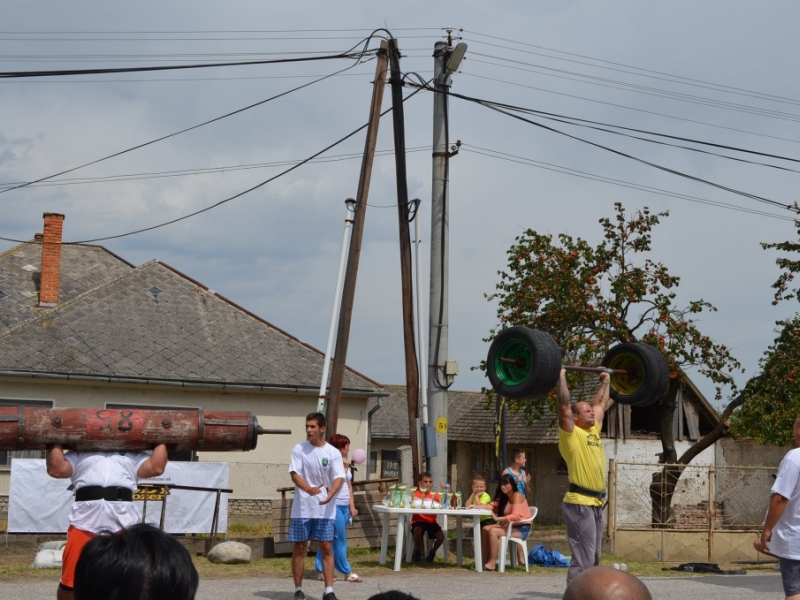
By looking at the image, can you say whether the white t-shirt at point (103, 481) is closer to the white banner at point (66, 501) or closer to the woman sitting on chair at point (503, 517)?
the woman sitting on chair at point (503, 517)

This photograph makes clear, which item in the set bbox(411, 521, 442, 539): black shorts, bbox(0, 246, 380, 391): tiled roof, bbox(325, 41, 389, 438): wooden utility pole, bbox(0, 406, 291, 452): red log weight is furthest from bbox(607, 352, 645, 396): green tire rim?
bbox(0, 246, 380, 391): tiled roof

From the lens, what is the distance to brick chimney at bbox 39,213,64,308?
22625 mm

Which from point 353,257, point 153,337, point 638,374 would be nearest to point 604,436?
point 153,337

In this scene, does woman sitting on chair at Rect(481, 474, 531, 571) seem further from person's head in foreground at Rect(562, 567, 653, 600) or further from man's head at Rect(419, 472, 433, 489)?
person's head in foreground at Rect(562, 567, 653, 600)

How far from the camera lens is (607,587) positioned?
266cm

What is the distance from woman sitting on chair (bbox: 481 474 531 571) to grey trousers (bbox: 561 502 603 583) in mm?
3996

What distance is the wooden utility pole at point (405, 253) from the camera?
587 inches

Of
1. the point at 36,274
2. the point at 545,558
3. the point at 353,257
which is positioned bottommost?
the point at 545,558

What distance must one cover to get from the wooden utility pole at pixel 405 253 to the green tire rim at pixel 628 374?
3.72m

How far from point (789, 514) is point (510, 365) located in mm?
4646

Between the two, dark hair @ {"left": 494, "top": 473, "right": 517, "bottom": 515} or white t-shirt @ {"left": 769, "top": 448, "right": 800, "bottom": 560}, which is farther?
dark hair @ {"left": 494, "top": 473, "right": 517, "bottom": 515}

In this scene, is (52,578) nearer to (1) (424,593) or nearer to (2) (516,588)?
(1) (424,593)

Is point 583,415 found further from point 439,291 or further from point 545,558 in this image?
point 545,558

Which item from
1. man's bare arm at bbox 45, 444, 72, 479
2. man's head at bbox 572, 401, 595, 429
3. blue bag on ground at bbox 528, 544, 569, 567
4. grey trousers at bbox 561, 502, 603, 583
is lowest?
blue bag on ground at bbox 528, 544, 569, 567
